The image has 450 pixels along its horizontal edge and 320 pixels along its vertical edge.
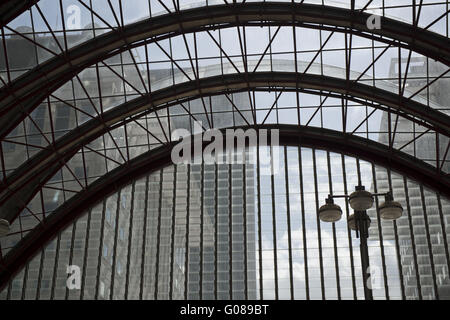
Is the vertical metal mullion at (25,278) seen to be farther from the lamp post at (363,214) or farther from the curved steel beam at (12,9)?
the lamp post at (363,214)

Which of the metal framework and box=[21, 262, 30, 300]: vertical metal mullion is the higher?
the metal framework

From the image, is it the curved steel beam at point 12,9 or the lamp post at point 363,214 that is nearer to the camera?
the lamp post at point 363,214

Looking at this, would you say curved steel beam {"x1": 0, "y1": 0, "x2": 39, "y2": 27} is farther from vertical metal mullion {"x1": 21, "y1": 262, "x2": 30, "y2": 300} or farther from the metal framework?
vertical metal mullion {"x1": 21, "y1": 262, "x2": 30, "y2": 300}

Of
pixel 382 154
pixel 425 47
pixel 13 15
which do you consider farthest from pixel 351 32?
pixel 13 15

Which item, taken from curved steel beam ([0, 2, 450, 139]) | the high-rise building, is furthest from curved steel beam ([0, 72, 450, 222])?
curved steel beam ([0, 2, 450, 139])

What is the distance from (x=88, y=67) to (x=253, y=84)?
950 centimetres

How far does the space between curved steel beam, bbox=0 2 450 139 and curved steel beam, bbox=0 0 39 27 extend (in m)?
3.45

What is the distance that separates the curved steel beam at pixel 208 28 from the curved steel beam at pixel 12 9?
3447 millimetres

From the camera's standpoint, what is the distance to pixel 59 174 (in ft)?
128

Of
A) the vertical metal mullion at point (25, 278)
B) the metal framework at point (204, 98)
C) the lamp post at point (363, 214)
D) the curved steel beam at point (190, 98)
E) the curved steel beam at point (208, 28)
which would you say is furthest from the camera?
the vertical metal mullion at point (25, 278)

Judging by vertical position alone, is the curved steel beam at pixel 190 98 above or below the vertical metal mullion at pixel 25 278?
above

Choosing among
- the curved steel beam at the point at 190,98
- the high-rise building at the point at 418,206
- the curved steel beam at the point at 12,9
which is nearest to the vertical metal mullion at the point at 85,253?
the curved steel beam at the point at 190,98

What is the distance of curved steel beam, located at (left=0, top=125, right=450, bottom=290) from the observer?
37.8 metres

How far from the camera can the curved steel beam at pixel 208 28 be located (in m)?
29.0
